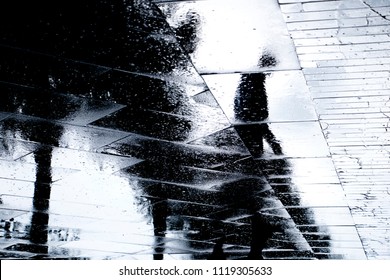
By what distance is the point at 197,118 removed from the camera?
3688 millimetres

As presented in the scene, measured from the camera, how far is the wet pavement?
2.58 meters

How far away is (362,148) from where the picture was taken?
3.99 m

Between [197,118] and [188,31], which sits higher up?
[188,31]

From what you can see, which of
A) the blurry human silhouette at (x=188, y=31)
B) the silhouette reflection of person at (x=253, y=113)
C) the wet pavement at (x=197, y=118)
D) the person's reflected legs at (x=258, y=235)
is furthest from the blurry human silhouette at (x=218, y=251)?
the blurry human silhouette at (x=188, y=31)

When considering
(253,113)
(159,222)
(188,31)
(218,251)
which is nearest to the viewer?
(188,31)

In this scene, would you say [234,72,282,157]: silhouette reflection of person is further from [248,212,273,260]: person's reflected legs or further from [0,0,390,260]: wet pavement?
[248,212,273,260]: person's reflected legs

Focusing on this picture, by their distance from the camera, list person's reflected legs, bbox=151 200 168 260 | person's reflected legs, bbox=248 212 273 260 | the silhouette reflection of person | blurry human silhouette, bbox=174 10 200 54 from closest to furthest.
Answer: blurry human silhouette, bbox=174 10 200 54, the silhouette reflection of person, person's reflected legs, bbox=151 200 168 260, person's reflected legs, bbox=248 212 273 260

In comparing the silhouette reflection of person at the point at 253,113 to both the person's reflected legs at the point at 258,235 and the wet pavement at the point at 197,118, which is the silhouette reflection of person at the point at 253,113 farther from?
the person's reflected legs at the point at 258,235

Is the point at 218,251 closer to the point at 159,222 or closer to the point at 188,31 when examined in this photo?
the point at 159,222

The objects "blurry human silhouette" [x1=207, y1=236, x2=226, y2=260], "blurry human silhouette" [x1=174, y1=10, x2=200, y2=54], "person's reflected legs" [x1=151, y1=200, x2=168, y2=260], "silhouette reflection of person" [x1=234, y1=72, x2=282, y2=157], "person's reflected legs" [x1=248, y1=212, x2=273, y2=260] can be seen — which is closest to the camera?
"blurry human silhouette" [x1=174, y1=10, x2=200, y2=54]

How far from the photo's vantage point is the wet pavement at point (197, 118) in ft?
8.48

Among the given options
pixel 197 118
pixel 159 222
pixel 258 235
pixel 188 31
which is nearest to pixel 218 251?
pixel 258 235

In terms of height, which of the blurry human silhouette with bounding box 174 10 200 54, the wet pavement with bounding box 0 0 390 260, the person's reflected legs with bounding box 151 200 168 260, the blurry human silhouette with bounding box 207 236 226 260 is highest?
the blurry human silhouette with bounding box 174 10 200 54

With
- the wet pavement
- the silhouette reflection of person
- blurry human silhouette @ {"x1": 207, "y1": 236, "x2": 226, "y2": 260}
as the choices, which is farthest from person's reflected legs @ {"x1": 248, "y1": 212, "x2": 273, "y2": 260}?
the silhouette reflection of person
